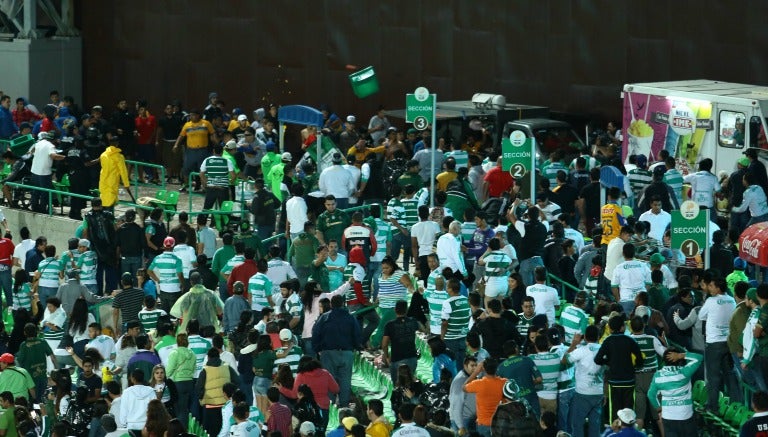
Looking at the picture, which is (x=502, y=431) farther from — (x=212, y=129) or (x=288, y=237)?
(x=212, y=129)

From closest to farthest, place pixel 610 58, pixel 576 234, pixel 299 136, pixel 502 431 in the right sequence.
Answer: pixel 502 431, pixel 576 234, pixel 610 58, pixel 299 136

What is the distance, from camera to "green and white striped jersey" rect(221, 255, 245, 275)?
22922 millimetres

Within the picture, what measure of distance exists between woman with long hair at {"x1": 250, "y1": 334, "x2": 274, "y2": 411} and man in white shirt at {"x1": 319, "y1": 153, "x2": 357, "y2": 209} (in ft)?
23.2

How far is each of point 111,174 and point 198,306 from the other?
23.0ft

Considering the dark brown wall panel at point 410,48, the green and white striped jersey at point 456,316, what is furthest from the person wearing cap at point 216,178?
the dark brown wall panel at point 410,48

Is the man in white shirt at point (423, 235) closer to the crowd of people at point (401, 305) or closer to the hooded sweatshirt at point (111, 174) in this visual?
the crowd of people at point (401, 305)

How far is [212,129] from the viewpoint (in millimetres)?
31375

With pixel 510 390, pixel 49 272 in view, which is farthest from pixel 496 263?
pixel 49 272

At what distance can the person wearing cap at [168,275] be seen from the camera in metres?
23.6

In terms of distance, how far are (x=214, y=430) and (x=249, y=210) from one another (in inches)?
306

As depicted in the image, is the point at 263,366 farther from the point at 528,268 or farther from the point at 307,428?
the point at 528,268

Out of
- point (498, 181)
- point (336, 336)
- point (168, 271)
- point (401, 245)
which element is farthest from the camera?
point (498, 181)

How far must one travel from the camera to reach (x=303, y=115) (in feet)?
97.5

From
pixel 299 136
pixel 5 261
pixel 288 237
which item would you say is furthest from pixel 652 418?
pixel 299 136
